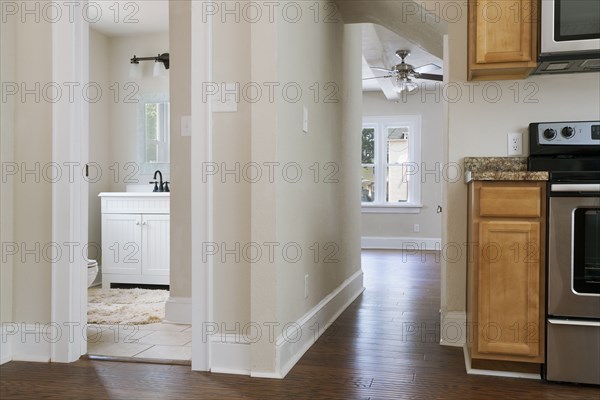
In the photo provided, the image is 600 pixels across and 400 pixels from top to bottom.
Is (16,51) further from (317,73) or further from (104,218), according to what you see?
(104,218)

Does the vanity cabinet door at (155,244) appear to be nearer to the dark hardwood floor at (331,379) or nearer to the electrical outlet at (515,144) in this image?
the dark hardwood floor at (331,379)

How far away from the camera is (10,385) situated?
92.1 inches

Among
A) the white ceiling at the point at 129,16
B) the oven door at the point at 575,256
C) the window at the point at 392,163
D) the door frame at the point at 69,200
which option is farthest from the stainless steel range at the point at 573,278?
the window at the point at 392,163

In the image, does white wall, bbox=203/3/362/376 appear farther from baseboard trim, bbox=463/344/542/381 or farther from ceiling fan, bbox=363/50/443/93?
ceiling fan, bbox=363/50/443/93

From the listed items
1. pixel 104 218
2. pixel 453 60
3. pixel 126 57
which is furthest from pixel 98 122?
→ pixel 453 60

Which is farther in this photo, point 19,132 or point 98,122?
point 98,122

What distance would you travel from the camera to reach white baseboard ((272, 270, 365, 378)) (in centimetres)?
249

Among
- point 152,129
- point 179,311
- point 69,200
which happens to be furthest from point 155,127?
point 69,200

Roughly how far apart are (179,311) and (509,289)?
2085 mm

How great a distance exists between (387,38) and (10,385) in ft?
15.0

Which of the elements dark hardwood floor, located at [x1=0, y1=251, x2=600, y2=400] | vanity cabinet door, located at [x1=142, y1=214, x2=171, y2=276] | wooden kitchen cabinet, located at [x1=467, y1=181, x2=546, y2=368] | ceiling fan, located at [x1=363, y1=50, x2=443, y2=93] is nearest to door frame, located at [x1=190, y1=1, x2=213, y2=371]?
dark hardwood floor, located at [x1=0, y1=251, x2=600, y2=400]

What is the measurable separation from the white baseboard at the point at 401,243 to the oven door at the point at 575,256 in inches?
253

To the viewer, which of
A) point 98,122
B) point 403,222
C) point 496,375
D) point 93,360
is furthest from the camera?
point 403,222

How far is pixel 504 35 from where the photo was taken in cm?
261
